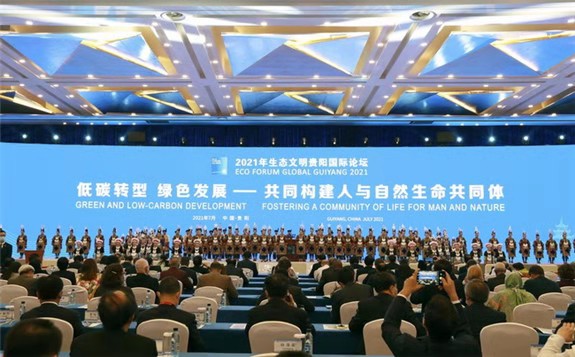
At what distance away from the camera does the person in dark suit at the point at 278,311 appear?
4.06 m

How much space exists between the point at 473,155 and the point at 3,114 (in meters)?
14.5

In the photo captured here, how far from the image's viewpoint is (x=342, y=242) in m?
17.5

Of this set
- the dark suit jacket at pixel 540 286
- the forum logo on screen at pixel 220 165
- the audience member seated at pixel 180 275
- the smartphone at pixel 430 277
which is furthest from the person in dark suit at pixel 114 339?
the forum logo on screen at pixel 220 165

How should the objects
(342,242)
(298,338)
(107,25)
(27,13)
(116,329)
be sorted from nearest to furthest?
(116,329) < (298,338) < (27,13) < (107,25) < (342,242)

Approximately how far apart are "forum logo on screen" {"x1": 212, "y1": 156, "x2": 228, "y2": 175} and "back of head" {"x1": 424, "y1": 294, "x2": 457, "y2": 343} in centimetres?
1660

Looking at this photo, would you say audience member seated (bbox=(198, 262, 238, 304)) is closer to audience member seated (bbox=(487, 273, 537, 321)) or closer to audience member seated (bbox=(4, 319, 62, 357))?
audience member seated (bbox=(487, 273, 537, 321))

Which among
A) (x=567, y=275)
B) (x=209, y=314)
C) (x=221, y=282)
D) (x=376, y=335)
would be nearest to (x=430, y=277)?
(x=376, y=335)

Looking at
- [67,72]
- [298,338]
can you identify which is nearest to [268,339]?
[298,338]

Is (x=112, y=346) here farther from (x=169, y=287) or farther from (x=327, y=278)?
(x=327, y=278)

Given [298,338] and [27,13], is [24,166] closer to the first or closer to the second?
[27,13]

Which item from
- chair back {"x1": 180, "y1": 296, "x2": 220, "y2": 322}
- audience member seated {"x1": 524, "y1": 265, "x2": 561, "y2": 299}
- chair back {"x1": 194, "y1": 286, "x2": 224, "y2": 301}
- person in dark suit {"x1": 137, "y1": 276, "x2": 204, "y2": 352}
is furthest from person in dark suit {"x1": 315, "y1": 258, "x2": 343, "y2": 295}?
person in dark suit {"x1": 137, "y1": 276, "x2": 204, "y2": 352}

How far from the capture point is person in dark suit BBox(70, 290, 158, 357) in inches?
106

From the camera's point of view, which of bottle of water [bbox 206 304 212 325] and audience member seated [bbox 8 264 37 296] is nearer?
bottle of water [bbox 206 304 212 325]

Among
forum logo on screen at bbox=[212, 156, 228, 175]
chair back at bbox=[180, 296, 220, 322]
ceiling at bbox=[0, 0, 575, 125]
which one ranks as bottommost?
chair back at bbox=[180, 296, 220, 322]
